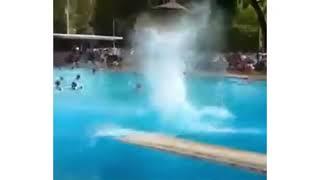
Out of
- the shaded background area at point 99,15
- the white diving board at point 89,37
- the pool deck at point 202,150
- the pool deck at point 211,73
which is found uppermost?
the shaded background area at point 99,15

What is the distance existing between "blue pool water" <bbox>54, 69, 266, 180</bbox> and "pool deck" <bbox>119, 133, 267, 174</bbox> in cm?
1

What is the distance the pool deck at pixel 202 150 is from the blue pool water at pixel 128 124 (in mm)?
14

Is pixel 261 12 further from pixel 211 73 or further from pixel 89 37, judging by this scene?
pixel 89 37

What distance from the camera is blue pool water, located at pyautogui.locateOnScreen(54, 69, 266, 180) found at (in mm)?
1266

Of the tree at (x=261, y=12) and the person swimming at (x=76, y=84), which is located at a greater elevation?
the tree at (x=261, y=12)

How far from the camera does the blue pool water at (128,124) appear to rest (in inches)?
49.8

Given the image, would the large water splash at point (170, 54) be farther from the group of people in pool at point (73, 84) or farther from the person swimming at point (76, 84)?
the person swimming at point (76, 84)

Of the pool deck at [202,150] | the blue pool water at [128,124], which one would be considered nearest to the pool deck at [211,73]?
the blue pool water at [128,124]

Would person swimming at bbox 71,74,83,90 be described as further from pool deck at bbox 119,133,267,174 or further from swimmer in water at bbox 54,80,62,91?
pool deck at bbox 119,133,267,174

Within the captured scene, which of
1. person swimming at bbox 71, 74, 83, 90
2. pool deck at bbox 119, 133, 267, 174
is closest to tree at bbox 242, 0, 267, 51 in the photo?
pool deck at bbox 119, 133, 267, 174

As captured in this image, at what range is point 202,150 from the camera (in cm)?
127

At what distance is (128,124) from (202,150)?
202mm

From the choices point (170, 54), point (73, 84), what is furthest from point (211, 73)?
point (73, 84)
